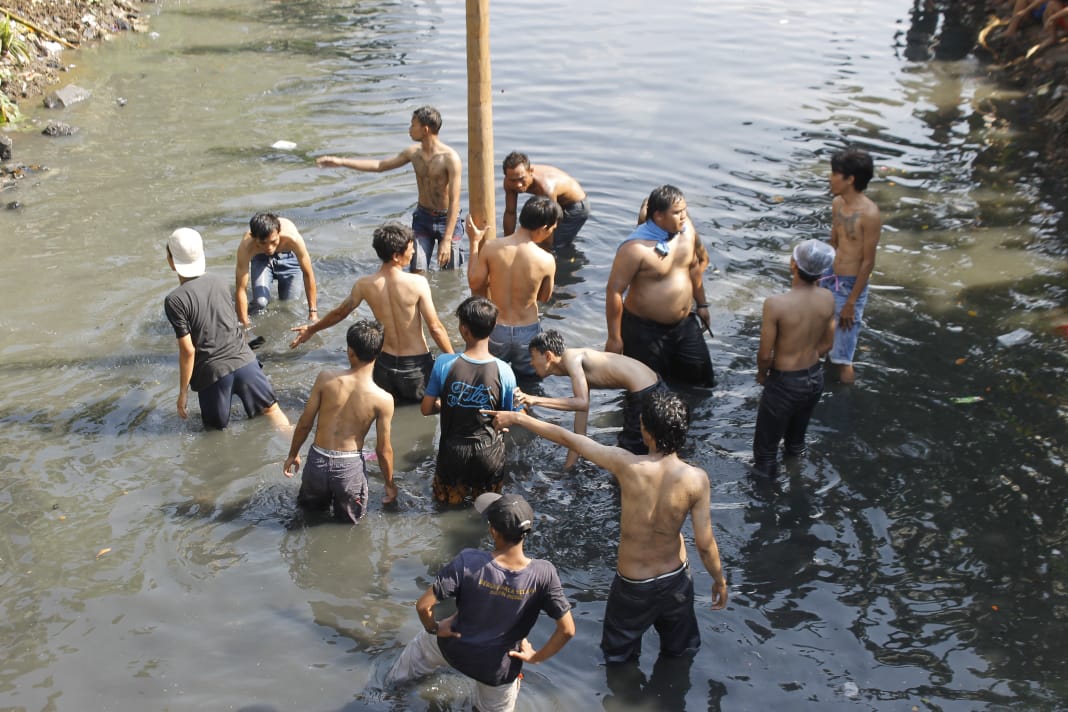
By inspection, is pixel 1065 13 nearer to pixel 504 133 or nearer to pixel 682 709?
pixel 504 133

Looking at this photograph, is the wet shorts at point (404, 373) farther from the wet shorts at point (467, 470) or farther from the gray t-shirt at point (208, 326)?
the wet shorts at point (467, 470)

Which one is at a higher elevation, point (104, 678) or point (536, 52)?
point (536, 52)

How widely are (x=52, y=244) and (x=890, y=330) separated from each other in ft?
29.2

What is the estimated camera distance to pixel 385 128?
46.2ft

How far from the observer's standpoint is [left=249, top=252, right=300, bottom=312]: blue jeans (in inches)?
360

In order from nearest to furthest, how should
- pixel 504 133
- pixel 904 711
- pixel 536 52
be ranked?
pixel 904 711, pixel 504 133, pixel 536 52

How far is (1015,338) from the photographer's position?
8445 millimetres

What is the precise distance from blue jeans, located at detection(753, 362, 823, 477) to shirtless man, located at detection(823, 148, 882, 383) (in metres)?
1.02

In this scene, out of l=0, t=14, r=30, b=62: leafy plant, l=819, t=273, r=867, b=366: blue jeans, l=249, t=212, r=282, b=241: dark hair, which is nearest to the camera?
l=819, t=273, r=867, b=366: blue jeans

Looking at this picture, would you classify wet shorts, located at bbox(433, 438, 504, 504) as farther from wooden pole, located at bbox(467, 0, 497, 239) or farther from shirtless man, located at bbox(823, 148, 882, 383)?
shirtless man, located at bbox(823, 148, 882, 383)

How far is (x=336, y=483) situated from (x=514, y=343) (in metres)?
1.99

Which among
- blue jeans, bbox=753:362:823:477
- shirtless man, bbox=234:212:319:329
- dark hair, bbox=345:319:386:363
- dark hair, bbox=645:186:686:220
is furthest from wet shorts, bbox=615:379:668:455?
shirtless man, bbox=234:212:319:329

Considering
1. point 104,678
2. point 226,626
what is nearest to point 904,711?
point 226,626

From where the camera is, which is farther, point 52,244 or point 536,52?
point 536,52
